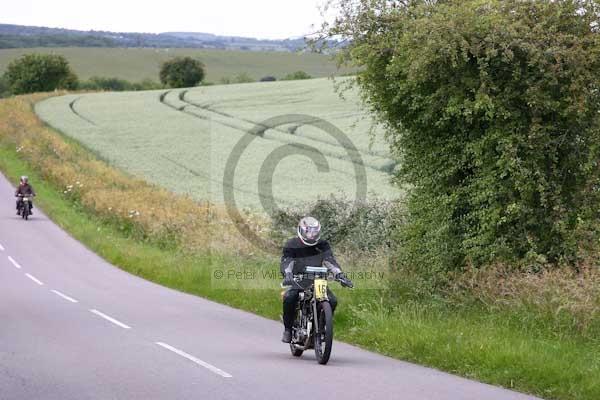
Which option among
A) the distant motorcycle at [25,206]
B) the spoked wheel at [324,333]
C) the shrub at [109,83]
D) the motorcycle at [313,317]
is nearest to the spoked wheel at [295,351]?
the motorcycle at [313,317]

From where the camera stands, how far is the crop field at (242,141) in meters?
38.5

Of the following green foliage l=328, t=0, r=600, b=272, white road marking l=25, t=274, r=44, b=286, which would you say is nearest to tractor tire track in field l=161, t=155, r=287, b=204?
white road marking l=25, t=274, r=44, b=286

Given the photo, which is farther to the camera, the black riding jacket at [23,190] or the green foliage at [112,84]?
the green foliage at [112,84]

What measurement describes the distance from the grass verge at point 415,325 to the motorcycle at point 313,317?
4.12 feet

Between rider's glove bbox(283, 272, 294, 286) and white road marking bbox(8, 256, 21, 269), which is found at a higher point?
rider's glove bbox(283, 272, 294, 286)

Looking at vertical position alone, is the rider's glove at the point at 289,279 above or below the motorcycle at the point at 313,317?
above

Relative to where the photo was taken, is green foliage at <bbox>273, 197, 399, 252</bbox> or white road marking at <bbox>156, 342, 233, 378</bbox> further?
green foliage at <bbox>273, 197, 399, 252</bbox>

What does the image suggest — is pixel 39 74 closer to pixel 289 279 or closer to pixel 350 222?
pixel 350 222

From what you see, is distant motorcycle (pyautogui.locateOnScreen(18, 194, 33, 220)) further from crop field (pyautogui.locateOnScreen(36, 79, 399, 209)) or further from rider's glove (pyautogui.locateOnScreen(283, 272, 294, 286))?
rider's glove (pyautogui.locateOnScreen(283, 272, 294, 286))

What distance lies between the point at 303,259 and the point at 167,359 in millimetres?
2205

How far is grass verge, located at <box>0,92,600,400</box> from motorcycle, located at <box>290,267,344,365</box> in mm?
1256

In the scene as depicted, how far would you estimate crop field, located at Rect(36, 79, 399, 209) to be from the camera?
126ft

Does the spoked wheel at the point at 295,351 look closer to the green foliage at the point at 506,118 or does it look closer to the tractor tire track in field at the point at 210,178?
the green foliage at the point at 506,118

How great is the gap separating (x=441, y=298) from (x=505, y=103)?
11.7 feet
